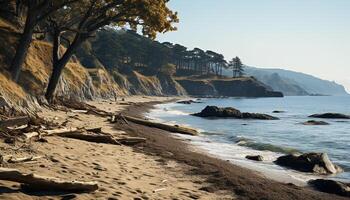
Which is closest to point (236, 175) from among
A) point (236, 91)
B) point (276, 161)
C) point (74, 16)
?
point (276, 161)

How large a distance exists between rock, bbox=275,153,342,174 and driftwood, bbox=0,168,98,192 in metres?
12.1

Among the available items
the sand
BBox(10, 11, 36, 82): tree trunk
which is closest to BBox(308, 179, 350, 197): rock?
the sand

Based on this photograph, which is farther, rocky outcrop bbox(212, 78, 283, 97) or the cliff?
rocky outcrop bbox(212, 78, 283, 97)

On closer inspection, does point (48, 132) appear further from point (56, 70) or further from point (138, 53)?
point (138, 53)

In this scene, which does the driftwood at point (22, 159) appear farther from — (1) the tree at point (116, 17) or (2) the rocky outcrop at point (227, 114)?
(2) the rocky outcrop at point (227, 114)

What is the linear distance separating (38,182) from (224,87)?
17566 cm

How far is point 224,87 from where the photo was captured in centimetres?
18188

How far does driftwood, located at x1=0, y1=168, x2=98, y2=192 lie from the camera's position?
815cm

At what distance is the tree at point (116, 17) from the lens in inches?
979

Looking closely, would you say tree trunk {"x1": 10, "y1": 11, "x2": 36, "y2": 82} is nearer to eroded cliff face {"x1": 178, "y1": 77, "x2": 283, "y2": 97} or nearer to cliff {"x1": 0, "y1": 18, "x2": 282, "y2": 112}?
cliff {"x1": 0, "y1": 18, "x2": 282, "y2": 112}

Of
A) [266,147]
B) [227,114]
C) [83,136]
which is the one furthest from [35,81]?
[227,114]

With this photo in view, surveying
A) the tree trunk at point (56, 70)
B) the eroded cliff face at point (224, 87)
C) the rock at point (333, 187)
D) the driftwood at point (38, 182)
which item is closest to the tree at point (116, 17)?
the tree trunk at point (56, 70)

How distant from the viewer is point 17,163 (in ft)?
32.1

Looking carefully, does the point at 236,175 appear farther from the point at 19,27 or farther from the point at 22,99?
the point at 19,27
